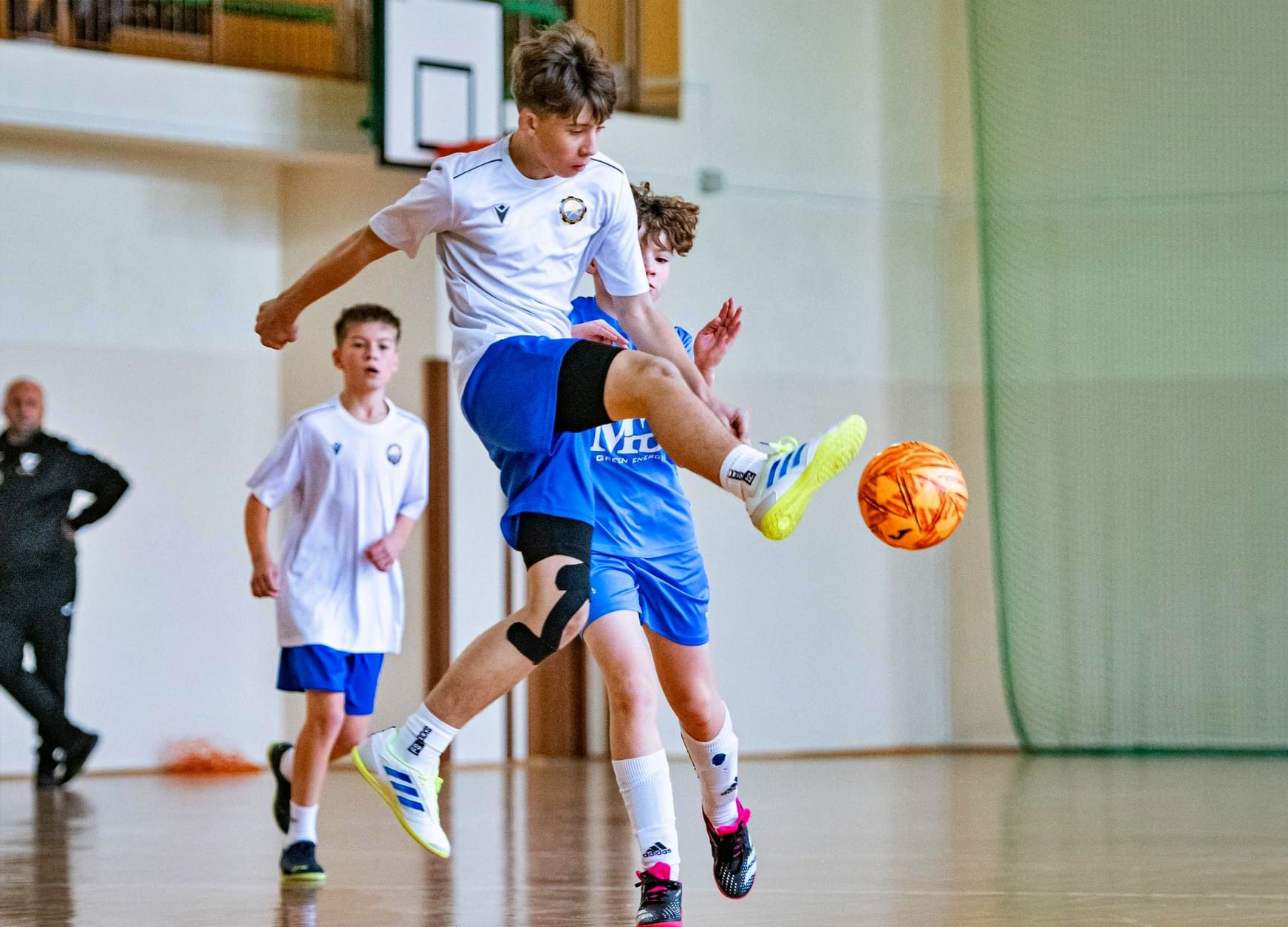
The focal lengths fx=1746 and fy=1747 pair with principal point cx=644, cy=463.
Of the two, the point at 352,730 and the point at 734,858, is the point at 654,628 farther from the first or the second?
the point at 352,730

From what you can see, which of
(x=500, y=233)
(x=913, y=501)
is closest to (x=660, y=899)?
(x=913, y=501)

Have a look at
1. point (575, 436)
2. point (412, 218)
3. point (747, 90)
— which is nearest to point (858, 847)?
point (575, 436)

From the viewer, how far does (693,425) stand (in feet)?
10.9

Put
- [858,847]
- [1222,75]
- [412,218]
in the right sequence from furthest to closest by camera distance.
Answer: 1. [1222,75]
2. [858,847]
3. [412,218]

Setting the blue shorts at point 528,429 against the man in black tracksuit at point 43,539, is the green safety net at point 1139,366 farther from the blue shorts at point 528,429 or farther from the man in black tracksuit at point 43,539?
the blue shorts at point 528,429

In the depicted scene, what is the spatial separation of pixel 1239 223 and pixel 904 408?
8.06 feet

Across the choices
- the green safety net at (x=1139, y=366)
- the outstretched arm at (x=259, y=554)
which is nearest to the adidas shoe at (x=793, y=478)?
the outstretched arm at (x=259, y=554)

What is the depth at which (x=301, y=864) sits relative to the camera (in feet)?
16.9

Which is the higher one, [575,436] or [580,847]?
[575,436]

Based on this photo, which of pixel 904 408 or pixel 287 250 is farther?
pixel 904 408

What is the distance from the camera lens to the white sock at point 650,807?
12.7ft

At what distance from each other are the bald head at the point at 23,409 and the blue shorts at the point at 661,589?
6291 millimetres

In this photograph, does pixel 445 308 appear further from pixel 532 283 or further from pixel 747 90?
pixel 532 283

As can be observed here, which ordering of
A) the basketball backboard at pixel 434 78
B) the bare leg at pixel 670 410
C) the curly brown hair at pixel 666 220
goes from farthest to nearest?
the basketball backboard at pixel 434 78 → the curly brown hair at pixel 666 220 → the bare leg at pixel 670 410
